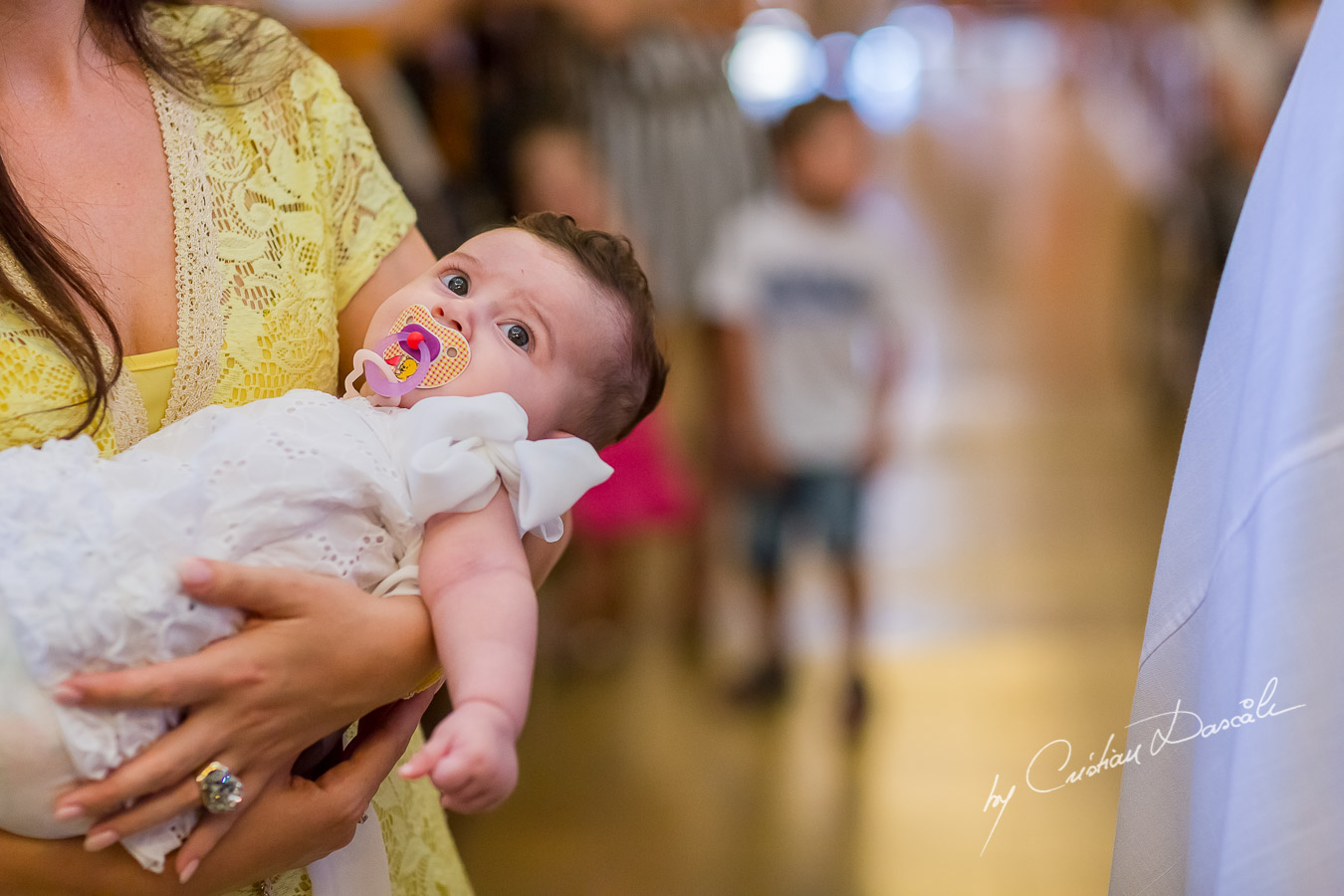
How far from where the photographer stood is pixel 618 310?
0.92m

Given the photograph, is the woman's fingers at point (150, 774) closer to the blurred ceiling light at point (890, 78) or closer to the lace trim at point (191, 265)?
the lace trim at point (191, 265)

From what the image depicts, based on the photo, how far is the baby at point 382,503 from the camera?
691mm

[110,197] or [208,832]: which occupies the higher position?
[110,197]

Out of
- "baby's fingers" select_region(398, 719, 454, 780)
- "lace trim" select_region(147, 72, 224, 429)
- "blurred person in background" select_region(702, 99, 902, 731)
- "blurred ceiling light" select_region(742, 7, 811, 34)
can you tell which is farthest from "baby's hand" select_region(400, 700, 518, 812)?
"blurred ceiling light" select_region(742, 7, 811, 34)

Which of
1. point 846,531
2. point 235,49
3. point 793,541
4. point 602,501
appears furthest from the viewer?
point 793,541

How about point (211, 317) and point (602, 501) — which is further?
point (602, 501)

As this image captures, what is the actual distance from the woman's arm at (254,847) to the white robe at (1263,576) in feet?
1.84

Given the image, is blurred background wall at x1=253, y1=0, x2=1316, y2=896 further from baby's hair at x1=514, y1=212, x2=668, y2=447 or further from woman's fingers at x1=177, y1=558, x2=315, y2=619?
woman's fingers at x1=177, y1=558, x2=315, y2=619

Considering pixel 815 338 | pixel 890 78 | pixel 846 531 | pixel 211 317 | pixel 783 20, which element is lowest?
pixel 846 531

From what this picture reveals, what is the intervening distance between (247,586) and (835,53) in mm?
6863

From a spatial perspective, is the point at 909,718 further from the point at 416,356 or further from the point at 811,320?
the point at 416,356

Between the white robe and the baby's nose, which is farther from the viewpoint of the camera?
the baby's nose

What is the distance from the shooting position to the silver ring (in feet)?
2.41

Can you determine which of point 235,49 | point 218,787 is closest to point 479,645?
point 218,787
